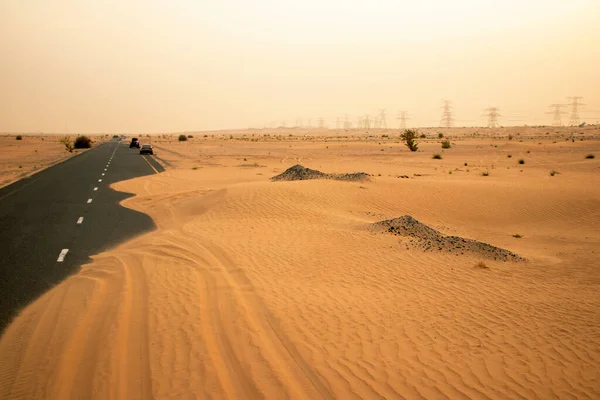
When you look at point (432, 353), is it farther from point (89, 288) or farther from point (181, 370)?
point (89, 288)

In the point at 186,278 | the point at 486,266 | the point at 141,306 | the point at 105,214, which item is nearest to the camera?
the point at 141,306

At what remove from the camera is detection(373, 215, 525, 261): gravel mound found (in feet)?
36.7

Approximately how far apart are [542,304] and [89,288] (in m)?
8.20

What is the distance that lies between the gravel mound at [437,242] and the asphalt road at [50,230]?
7.62 meters

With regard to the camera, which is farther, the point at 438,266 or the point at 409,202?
the point at 409,202

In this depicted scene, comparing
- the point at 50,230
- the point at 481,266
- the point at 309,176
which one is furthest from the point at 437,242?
the point at 309,176

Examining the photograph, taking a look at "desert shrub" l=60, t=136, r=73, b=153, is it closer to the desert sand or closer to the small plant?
the desert sand

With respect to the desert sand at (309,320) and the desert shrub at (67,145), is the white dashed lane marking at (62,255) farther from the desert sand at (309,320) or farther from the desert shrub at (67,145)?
the desert shrub at (67,145)

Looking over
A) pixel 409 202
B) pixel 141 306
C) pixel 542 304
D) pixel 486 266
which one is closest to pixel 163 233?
pixel 141 306

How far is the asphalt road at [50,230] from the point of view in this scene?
28.1 ft

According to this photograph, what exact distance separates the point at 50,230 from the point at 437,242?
1123cm

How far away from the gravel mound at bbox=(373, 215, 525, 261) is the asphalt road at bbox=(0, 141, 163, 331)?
25.0 ft

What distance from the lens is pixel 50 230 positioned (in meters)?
13.2

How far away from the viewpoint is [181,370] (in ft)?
17.5
